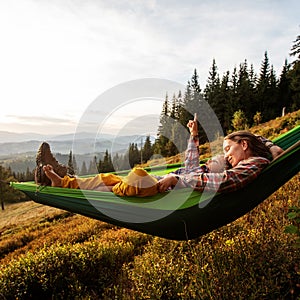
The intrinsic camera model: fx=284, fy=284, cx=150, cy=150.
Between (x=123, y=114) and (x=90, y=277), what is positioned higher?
(x=123, y=114)

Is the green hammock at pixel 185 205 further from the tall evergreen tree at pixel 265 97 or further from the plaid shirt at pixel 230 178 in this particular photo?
the tall evergreen tree at pixel 265 97

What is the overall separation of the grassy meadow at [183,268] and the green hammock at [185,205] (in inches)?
11.3

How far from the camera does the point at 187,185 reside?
1451mm

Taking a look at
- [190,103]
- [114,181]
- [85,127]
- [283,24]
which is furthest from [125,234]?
[190,103]

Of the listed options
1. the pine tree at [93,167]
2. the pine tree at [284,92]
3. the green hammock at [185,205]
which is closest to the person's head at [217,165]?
the green hammock at [185,205]

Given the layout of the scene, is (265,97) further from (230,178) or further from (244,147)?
(230,178)

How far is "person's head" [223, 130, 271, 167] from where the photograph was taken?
160 centimetres

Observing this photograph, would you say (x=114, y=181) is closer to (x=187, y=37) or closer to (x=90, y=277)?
(x=90, y=277)

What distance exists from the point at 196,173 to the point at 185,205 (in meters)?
0.27

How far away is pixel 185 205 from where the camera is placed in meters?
1.35

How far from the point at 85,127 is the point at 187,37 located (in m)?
2.77

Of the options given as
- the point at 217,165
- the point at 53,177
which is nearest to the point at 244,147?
the point at 217,165

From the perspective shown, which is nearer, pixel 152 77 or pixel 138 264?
pixel 152 77

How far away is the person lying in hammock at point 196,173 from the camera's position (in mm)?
1306
